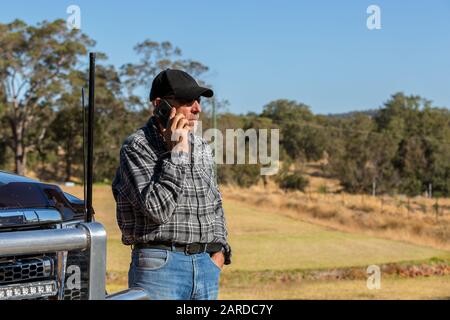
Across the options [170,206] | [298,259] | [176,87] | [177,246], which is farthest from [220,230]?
[298,259]

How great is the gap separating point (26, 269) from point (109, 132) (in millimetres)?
39388

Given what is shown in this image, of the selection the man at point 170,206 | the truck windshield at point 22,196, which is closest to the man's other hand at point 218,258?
the man at point 170,206

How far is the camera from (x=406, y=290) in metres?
10.3

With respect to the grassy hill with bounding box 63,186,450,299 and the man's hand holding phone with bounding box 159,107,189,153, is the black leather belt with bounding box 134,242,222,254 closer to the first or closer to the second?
the man's hand holding phone with bounding box 159,107,189,153

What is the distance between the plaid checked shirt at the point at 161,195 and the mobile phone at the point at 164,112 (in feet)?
0.13

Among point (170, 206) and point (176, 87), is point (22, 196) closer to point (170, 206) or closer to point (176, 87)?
point (170, 206)

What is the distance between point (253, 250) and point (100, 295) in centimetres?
1529

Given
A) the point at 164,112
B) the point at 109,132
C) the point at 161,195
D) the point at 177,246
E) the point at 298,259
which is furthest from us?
the point at 109,132

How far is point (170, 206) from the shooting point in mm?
2322

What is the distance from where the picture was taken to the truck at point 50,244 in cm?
155

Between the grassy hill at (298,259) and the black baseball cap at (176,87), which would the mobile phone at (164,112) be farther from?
the grassy hill at (298,259)

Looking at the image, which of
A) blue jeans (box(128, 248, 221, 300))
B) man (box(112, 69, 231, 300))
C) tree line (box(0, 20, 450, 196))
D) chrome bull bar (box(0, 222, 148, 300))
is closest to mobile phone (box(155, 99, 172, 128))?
man (box(112, 69, 231, 300))
